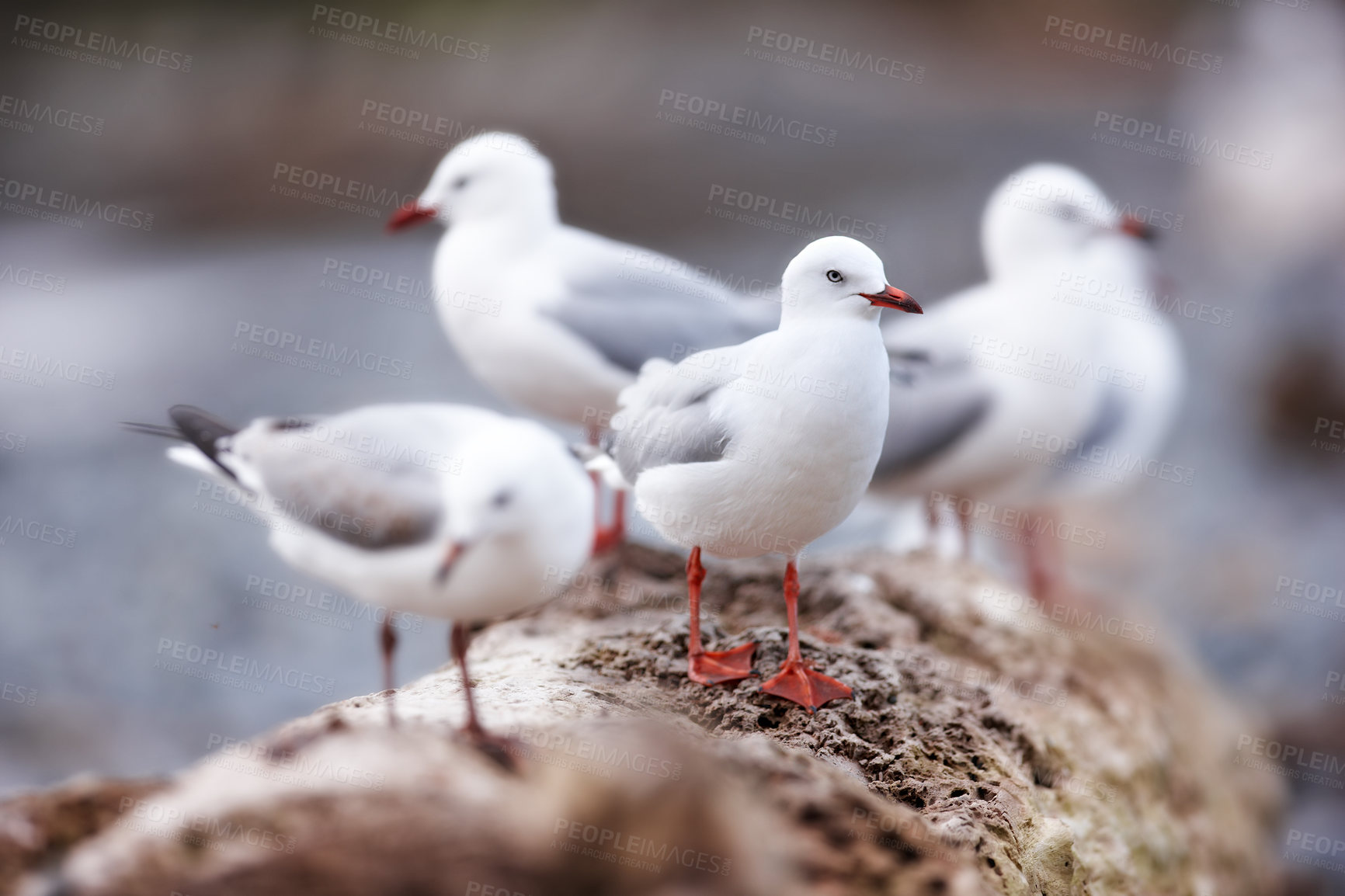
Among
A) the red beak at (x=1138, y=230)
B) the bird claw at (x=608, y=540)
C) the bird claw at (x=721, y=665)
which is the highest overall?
the red beak at (x=1138, y=230)

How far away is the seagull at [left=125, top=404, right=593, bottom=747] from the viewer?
220cm

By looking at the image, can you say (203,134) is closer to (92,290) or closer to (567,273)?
(92,290)

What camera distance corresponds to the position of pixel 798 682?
299 centimetres

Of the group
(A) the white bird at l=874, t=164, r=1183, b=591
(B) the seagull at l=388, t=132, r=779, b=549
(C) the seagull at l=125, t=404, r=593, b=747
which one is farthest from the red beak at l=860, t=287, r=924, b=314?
(A) the white bird at l=874, t=164, r=1183, b=591

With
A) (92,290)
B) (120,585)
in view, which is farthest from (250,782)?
(92,290)

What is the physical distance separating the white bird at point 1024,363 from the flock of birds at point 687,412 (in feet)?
0.03

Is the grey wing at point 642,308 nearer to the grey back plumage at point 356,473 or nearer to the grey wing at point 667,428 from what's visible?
the grey wing at point 667,428

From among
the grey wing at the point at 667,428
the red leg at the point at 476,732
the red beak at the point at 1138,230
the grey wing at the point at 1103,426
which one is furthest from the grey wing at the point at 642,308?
the grey wing at the point at 1103,426

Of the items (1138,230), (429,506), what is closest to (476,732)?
(429,506)

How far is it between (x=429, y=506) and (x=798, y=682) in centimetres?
121

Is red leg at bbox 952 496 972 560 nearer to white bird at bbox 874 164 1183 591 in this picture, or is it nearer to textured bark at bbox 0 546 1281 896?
white bird at bbox 874 164 1183 591

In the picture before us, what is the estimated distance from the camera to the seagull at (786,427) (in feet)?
8.46

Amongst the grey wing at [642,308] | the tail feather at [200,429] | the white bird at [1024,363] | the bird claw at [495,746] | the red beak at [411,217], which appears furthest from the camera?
the white bird at [1024,363]

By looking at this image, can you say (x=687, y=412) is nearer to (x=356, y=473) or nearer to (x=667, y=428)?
(x=667, y=428)
